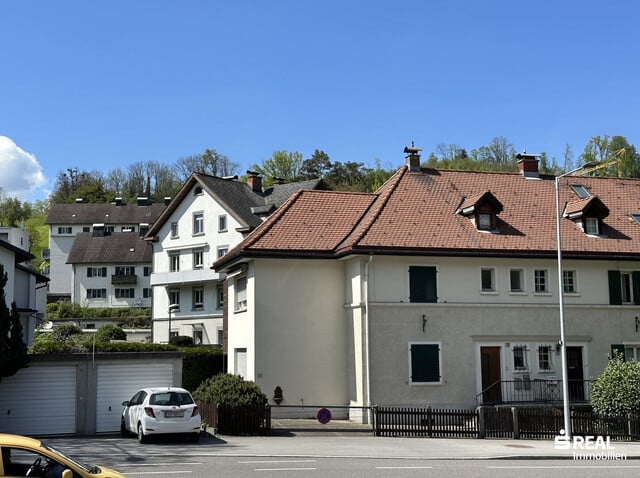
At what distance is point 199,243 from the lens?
54.7 metres

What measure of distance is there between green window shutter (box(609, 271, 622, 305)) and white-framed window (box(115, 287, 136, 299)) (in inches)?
2617

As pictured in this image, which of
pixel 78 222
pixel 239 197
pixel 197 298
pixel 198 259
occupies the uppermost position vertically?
pixel 78 222

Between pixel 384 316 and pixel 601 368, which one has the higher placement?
pixel 384 316

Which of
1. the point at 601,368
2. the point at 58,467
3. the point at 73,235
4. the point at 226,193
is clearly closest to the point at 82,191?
the point at 73,235

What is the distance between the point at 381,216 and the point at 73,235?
269ft

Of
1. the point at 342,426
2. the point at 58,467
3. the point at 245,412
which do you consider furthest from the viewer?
the point at 342,426

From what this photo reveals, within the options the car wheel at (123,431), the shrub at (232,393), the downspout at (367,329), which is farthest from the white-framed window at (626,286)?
the car wheel at (123,431)

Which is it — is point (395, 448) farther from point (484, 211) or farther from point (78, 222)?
point (78, 222)

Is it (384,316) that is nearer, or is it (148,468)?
(148,468)

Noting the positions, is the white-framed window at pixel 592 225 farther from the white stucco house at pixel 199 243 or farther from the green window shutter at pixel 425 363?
the white stucco house at pixel 199 243

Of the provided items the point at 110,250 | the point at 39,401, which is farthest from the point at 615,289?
the point at 110,250

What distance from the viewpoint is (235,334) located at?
105 feet

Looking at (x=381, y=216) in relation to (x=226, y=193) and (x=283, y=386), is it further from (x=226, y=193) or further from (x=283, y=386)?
(x=226, y=193)

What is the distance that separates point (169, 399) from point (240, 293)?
10.8m
